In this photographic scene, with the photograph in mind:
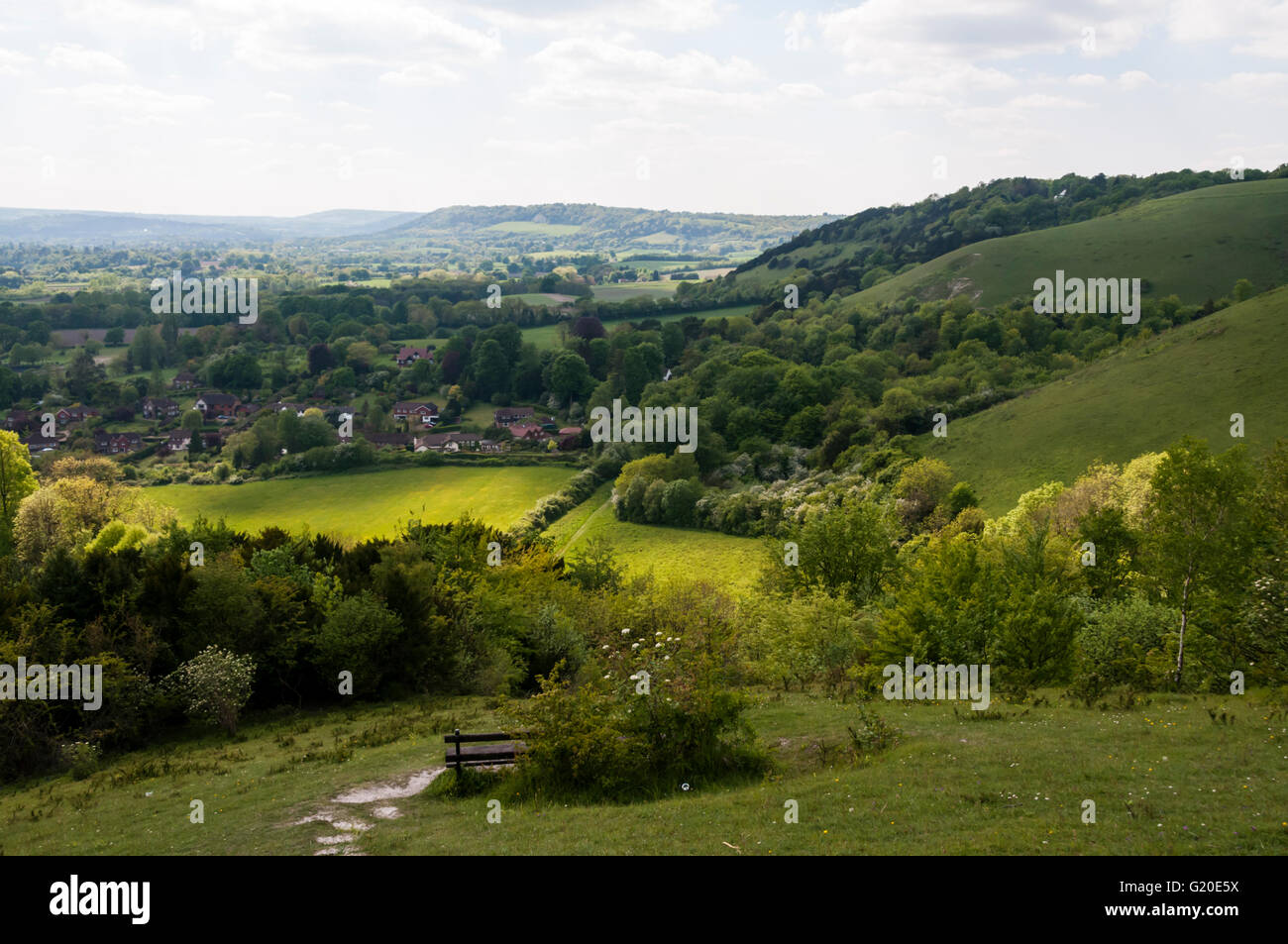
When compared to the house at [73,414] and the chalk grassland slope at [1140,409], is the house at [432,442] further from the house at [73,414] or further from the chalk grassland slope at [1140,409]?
the chalk grassland slope at [1140,409]

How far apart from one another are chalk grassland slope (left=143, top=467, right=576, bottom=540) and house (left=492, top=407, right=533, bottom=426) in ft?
81.6

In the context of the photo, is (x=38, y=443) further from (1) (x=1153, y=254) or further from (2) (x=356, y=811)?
(1) (x=1153, y=254)

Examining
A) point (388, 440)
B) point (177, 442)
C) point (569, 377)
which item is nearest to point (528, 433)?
point (388, 440)

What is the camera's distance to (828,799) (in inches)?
593

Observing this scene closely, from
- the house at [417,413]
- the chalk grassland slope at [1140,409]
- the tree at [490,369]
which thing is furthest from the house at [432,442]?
the chalk grassland slope at [1140,409]

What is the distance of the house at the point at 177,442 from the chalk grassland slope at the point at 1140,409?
4005 inches

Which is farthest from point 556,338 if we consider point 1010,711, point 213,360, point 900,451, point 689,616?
point 1010,711

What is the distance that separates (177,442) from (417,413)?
34536 mm

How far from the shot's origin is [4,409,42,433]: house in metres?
128

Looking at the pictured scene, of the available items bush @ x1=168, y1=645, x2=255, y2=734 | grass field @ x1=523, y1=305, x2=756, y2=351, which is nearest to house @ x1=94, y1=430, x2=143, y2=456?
grass field @ x1=523, y1=305, x2=756, y2=351

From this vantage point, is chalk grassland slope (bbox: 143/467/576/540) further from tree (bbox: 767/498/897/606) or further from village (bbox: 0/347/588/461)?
tree (bbox: 767/498/897/606)

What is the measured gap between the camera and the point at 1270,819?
12.7 metres

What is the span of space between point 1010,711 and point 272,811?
17.7 metres
